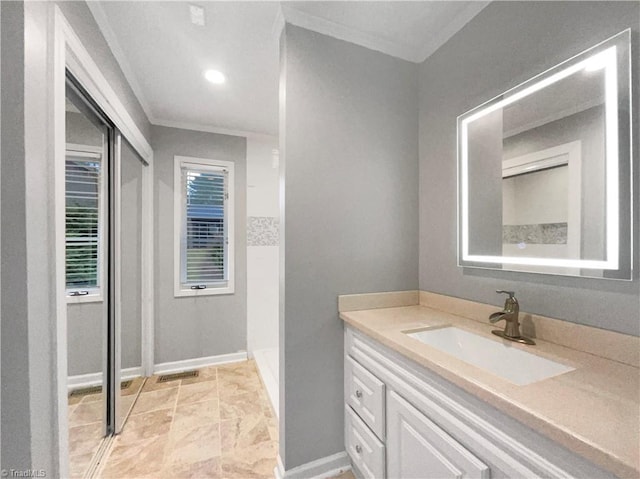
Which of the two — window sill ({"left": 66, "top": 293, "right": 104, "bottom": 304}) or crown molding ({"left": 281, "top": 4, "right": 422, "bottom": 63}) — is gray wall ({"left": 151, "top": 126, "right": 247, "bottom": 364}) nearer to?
window sill ({"left": 66, "top": 293, "right": 104, "bottom": 304})

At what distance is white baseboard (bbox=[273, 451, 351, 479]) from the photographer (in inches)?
54.3

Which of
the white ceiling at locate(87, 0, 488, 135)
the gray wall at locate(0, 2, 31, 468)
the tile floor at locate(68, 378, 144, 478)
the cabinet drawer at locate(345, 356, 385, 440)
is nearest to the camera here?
the gray wall at locate(0, 2, 31, 468)

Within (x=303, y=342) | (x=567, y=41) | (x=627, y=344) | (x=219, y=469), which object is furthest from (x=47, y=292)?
(x=567, y=41)

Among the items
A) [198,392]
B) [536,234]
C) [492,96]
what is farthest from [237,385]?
[492,96]

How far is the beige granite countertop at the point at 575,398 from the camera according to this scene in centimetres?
48

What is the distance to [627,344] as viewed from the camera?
83cm

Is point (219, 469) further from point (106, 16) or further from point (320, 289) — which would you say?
point (106, 16)

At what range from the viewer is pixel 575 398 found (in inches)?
24.9

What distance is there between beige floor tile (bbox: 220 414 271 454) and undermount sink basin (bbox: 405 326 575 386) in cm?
135

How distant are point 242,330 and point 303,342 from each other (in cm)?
173

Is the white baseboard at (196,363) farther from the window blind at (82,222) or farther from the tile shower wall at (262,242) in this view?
the window blind at (82,222)

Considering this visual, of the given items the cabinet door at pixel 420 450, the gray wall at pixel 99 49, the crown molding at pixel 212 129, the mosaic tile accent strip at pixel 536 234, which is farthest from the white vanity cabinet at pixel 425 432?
the crown molding at pixel 212 129

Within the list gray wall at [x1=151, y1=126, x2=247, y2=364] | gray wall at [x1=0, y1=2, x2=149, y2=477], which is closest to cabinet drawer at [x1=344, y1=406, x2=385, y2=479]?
gray wall at [x1=0, y1=2, x2=149, y2=477]

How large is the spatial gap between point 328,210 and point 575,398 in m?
1.17
